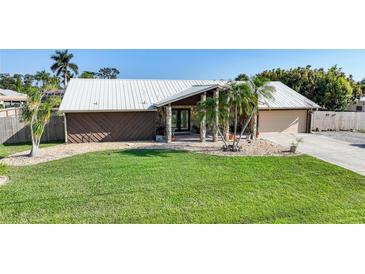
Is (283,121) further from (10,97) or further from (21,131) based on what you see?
(10,97)

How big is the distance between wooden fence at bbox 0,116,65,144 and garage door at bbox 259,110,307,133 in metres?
14.7

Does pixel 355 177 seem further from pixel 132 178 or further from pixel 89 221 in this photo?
pixel 89 221

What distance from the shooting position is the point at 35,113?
13031 millimetres

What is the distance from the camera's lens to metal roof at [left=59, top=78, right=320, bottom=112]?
1686 centimetres

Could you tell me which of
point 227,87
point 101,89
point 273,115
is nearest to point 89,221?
point 227,87

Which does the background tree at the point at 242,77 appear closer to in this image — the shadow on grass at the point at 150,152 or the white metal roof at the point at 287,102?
the shadow on grass at the point at 150,152

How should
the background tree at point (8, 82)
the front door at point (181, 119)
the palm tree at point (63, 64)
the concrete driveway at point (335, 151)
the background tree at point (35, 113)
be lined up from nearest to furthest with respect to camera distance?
the concrete driveway at point (335, 151) < the background tree at point (35, 113) < the front door at point (181, 119) < the palm tree at point (63, 64) < the background tree at point (8, 82)

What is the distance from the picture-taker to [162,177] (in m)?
9.35

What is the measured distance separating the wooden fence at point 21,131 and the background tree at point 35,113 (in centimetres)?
474

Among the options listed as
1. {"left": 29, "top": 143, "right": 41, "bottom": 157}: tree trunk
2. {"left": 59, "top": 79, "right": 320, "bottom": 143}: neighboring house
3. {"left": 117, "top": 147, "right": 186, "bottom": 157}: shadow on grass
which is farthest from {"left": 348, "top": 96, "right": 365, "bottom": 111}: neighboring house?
{"left": 29, "top": 143, "right": 41, "bottom": 157}: tree trunk

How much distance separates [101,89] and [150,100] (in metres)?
4.02

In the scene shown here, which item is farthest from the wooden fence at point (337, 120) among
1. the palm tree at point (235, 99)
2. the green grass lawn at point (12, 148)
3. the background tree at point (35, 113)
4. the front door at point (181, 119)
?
the green grass lawn at point (12, 148)

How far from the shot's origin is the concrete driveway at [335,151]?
36.2ft

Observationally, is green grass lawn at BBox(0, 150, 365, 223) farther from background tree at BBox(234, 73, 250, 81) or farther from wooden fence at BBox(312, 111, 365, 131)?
wooden fence at BBox(312, 111, 365, 131)
